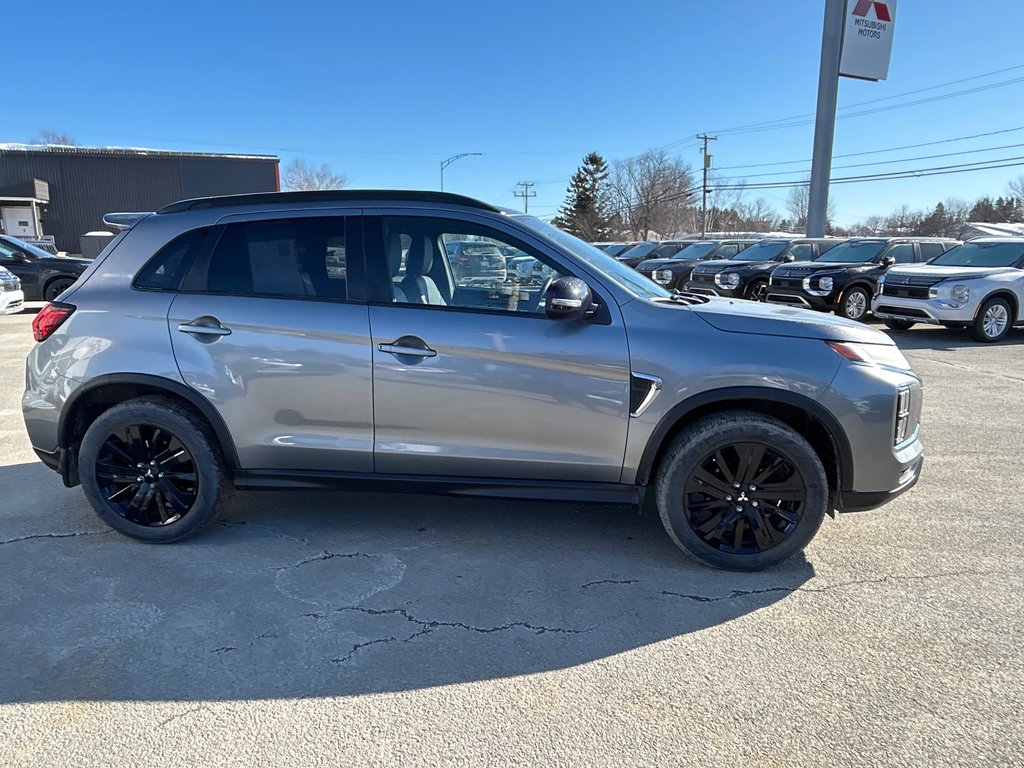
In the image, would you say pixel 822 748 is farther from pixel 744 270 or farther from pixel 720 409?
pixel 744 270

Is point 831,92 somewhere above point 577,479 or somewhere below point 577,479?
above

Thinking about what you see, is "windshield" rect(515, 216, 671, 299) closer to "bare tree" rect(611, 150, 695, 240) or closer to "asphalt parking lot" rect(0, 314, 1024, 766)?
"asphalt parking lot" rect(0, 314, 1024, 766)

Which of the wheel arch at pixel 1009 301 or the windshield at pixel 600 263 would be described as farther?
the wheel arch at pixel 1009 301

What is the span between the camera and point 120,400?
3660mm

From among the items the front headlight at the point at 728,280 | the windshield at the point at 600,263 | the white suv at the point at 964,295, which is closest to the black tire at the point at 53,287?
the front headlight at the point at 728,280

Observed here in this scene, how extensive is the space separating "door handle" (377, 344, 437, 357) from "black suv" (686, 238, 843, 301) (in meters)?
10.8

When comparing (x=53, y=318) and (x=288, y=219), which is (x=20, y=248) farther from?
(x=288, y=219)

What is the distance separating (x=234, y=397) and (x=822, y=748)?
116 inches

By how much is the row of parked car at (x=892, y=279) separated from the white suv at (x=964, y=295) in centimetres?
1

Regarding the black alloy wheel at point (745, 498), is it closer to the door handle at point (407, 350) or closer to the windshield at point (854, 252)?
the door handle at point (407, 350)

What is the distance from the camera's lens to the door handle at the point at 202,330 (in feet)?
11.2

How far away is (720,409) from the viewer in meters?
3.31

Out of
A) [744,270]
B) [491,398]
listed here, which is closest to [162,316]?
[491,398]

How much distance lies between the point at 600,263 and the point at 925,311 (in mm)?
9575
